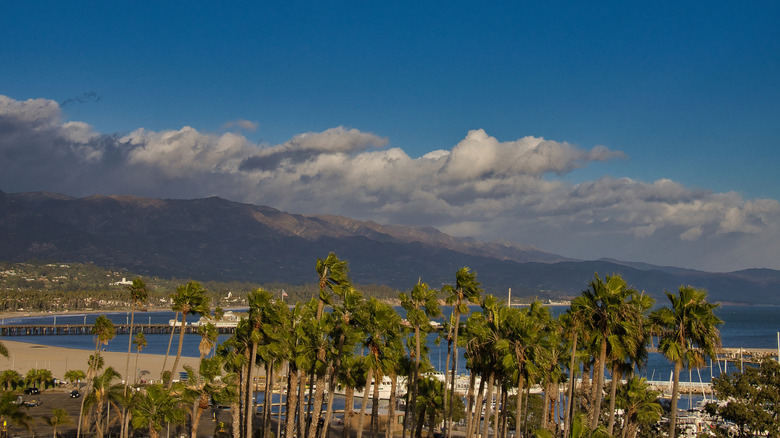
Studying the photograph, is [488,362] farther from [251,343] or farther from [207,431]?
[207,431]

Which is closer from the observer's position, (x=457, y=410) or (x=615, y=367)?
(x=615, y=367)

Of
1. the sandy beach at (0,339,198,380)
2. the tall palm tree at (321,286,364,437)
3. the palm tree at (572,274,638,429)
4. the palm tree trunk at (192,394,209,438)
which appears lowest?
the sandy beach at (0,339,198,380)

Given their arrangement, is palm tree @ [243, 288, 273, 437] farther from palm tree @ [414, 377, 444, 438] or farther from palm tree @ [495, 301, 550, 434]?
palm tree @ [414, 377, 444, 438]

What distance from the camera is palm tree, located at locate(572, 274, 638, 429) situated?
117 feet

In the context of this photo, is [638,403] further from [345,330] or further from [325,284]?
[325,284]

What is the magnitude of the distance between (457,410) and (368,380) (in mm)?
35333

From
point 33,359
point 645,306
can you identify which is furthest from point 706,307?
point 33,359

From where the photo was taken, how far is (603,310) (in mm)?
36219

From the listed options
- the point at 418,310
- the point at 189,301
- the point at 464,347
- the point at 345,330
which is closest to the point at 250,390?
the point at 345,330

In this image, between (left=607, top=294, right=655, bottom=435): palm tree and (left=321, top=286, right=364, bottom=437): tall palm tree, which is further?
(left=321, top=286, right=364, bottom=437): tall palm tree

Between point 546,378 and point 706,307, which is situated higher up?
point 706,307

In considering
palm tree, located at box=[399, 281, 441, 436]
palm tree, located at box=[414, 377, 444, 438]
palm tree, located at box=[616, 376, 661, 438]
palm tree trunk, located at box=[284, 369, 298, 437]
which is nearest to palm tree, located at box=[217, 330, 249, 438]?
palm tree trunk, located at box=[284, 369, 298, 437]

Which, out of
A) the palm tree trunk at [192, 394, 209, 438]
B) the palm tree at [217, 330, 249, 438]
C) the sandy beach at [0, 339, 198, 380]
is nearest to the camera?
the palm tree at [217, 330, 249, 438]

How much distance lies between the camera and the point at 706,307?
34.9 metres
